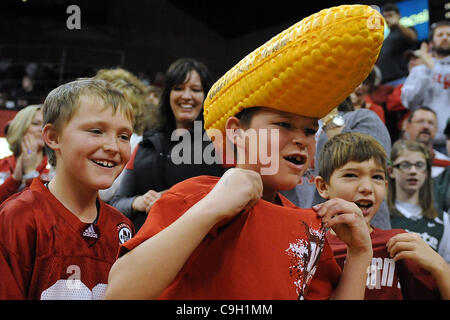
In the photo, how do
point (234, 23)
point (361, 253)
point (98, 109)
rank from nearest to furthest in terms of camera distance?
point (361, 253)
point (98, 109)
point (234, 23)

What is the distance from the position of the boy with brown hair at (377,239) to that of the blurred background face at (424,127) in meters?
2.18

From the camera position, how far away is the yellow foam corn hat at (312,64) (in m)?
0.89

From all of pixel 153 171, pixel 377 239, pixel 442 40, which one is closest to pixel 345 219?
pixel 377 239

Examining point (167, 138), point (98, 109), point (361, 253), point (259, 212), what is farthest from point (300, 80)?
point (167, 138)

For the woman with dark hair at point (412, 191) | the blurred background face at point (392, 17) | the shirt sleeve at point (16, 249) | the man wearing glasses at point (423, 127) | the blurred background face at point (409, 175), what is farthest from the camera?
the blurred background face at point (392, 17)

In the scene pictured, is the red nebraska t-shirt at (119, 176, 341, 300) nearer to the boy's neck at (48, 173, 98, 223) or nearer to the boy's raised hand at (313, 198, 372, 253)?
the boy's raised hand at (313, 198, 372, 253)

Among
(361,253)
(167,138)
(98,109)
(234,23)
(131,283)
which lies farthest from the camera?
(234,23)

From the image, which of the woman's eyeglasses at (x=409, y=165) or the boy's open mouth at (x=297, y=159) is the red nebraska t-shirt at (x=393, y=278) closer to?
the boy's open mouth at (x=297, y=159)

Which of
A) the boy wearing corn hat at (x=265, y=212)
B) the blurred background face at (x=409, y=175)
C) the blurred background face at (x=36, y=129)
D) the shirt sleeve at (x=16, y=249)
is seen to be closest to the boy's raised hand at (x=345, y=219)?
the boy wearing corn hat at (x=265, y=212)

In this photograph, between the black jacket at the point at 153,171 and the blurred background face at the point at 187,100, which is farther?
the blurred background face at the point at 187,100

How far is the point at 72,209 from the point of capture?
4.10 feet
